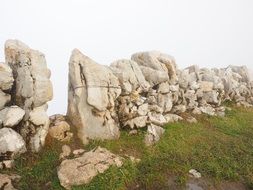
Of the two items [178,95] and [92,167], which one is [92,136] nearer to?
[92,167]

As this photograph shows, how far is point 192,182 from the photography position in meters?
19.5

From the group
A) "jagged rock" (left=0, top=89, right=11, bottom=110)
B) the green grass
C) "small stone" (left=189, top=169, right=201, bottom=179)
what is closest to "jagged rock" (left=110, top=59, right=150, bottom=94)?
the green grass

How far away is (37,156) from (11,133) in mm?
2212

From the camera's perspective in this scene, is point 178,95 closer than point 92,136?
No

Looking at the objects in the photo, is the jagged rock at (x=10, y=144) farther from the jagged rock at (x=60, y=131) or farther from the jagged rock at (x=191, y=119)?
the jagged rock at (x=191, y=119)

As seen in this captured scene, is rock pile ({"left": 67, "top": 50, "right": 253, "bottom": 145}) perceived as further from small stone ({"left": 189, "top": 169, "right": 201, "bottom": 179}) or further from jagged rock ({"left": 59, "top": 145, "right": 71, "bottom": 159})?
small stone ({"left": 189, "top": 169, "right": 201, "bottom": 179})

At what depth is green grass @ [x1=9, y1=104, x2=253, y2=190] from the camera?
18.5 meters

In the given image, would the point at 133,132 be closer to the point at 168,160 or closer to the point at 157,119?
the point at 157,119

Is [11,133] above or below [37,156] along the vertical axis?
above

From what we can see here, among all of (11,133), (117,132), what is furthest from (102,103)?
(11,133)

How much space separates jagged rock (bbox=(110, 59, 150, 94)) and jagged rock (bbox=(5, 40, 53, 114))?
606 cm

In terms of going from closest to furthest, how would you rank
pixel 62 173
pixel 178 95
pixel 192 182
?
1. pixel 62 173
2. pixel 192 182
3. pixel 178 95

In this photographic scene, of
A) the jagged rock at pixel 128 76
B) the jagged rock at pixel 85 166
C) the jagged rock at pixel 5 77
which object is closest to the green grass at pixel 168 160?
the jagged rock at pixel 85 166

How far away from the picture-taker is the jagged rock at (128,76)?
26109mm
